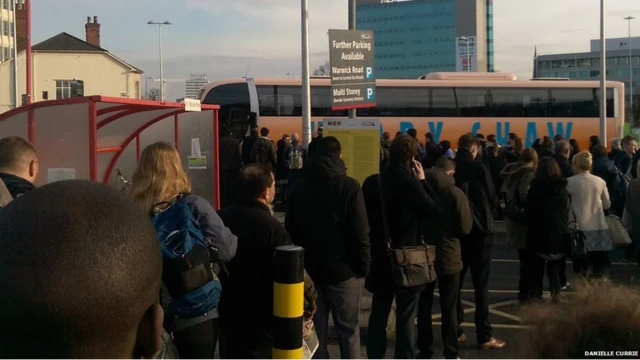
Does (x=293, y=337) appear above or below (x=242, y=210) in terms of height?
below

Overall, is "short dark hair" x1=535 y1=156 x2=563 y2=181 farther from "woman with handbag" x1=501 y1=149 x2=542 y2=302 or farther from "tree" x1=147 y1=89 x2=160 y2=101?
"tree" x1=147 y1=89 x2=160 y2=101

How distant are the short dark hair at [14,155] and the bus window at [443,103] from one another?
78.5ft

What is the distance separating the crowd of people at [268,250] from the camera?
4.56ft

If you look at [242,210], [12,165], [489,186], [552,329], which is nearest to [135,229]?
[552,329]

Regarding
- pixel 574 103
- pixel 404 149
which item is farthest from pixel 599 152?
pixel 574 103

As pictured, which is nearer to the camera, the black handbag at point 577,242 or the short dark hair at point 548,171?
the short dark hair at point 548,171

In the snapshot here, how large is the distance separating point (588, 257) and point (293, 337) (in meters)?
6.26

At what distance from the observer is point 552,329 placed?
6.97 ft

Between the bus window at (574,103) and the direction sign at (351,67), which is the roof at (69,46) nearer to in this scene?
the bus window at (574,103)

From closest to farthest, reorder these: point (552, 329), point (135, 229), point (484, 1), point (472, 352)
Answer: point (135, 229) < point (552, 329) < point (472, 352) < point (484, 1)

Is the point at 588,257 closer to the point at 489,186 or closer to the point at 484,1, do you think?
the point at 489,186

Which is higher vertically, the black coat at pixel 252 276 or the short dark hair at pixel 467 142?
the short dark hair at pixel 467 142

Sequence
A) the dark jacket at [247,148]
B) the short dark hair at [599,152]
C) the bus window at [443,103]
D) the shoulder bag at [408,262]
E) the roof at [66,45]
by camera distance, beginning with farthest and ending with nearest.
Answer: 1. the roof at [66,45]
2. the bus window at [443,103]
3. the dark jacket at [247,148]
4. the short dark hair at [599,152]
5. the shoulder bag at [408,262]

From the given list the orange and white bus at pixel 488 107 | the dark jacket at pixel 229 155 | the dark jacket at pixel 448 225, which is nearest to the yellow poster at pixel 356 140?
the dark jacket at pixel 448 225
